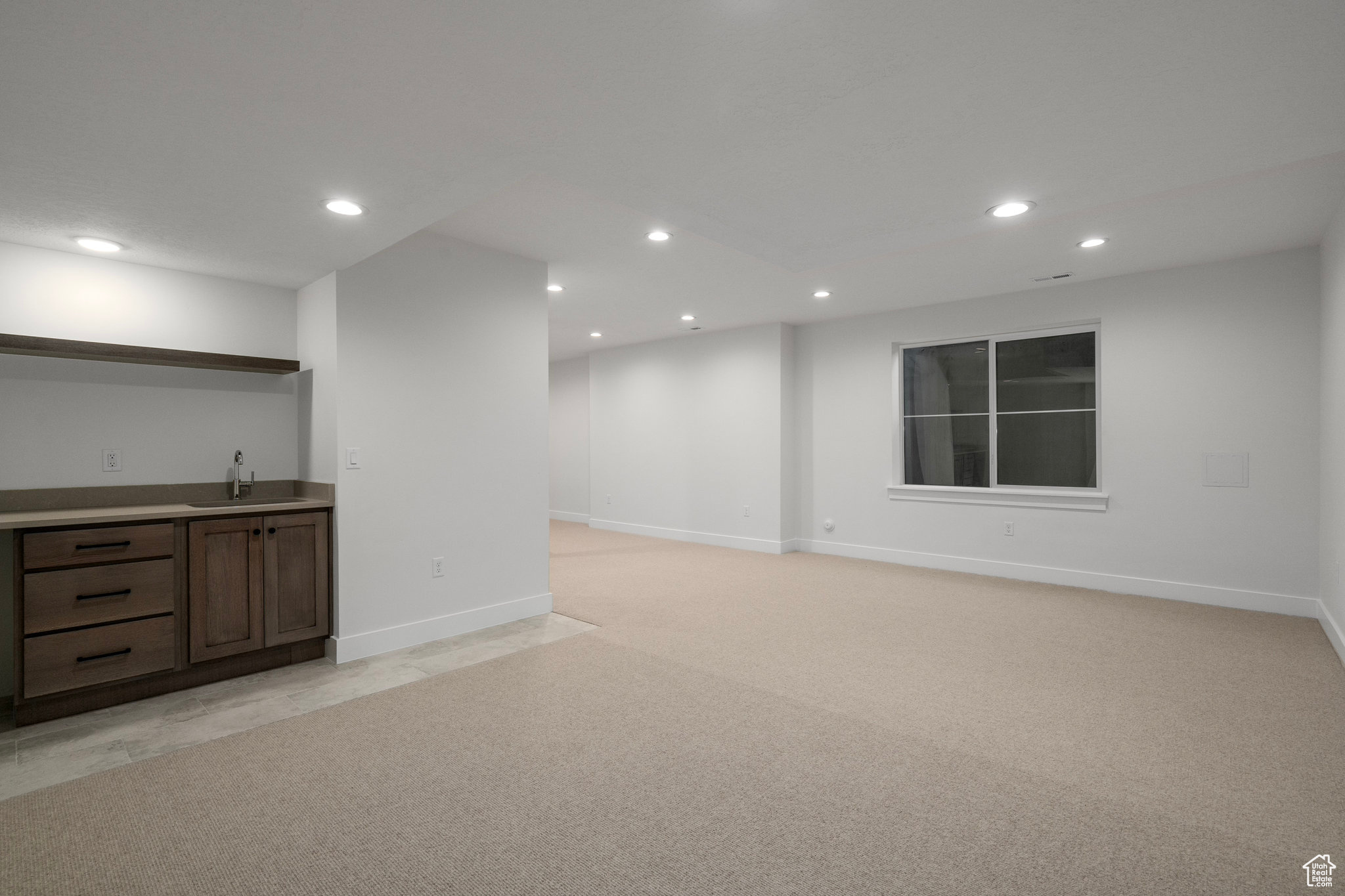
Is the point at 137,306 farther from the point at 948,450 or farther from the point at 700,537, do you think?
the point at 948,450

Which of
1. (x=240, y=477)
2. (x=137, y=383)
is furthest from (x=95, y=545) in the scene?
(x=137, y=383)

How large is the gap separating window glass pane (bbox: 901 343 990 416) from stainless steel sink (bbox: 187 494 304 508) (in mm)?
5181

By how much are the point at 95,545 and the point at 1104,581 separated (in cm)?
641

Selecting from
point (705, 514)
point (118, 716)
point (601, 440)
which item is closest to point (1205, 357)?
point (705, 514)

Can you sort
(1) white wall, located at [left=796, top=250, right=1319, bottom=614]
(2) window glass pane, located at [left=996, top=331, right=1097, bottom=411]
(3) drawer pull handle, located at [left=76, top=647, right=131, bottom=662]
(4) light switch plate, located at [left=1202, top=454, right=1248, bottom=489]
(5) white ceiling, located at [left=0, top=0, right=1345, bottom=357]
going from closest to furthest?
(5) white ceiling, located at [left=0, top=0, right=1345, bottom=357] → (3) drawer pull handle, located at [left=76, top=647, right=131, bottom=662] → (1) white wall, located at [left=796, top=250, right=1319, bottom=614] → (4) light switch plate, located at [left=1202, top=454, right=1248, bottom=489] → (2) window glass pane, located at [left=996, top=331, right=1097, bottom=411]

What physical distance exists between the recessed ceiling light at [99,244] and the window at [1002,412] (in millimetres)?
5840

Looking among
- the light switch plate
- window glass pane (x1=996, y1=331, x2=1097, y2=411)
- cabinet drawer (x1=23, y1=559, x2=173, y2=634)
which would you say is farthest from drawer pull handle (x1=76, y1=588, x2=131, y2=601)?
the light switch plate

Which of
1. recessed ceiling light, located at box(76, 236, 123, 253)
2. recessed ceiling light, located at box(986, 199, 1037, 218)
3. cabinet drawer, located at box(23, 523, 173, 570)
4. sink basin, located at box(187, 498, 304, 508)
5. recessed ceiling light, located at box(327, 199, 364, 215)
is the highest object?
recessed ceiling light, located at box(986, 199, 1037, 218)

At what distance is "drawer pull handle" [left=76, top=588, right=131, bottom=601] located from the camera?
A: 2.83 meters

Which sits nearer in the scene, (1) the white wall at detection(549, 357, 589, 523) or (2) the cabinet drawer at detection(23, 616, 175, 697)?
(2) the cabinet drawer at detection(23, 616, 175, 697)

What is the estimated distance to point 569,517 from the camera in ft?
30.3

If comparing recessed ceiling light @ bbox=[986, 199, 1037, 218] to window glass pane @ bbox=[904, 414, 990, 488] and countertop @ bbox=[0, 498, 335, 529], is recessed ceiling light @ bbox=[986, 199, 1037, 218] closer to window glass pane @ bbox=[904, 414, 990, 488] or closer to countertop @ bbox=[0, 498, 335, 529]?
window glass pane @ bbox=[904, 414, 990, 488]

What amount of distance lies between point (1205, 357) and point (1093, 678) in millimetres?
2868

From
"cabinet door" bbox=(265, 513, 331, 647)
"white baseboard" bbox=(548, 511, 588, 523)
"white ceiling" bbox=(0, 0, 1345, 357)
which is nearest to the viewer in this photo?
"white ceiling" bbox=(0, 0, 1345, 357)
